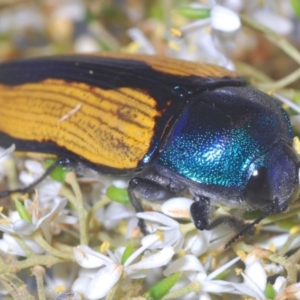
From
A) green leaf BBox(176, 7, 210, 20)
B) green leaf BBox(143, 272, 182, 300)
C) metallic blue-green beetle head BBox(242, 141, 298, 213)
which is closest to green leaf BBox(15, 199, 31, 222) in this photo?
green leaf BBox(143, 272, 182, 300)

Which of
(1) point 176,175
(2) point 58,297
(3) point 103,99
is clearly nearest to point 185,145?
(1) point 176,175

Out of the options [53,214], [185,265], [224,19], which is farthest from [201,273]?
[224,19]

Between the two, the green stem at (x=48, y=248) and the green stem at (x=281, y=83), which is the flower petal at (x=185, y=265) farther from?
the green stem at (x=281, y=83)

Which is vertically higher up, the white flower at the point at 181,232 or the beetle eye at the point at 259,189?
the beetle eye at the point at 259,189

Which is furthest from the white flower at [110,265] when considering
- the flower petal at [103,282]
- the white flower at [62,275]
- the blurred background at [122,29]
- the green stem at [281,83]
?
the blurred background at [122,29]

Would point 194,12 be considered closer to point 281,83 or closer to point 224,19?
point 224,19

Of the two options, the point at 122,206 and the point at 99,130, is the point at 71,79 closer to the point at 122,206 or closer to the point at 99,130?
the point at 99,130
